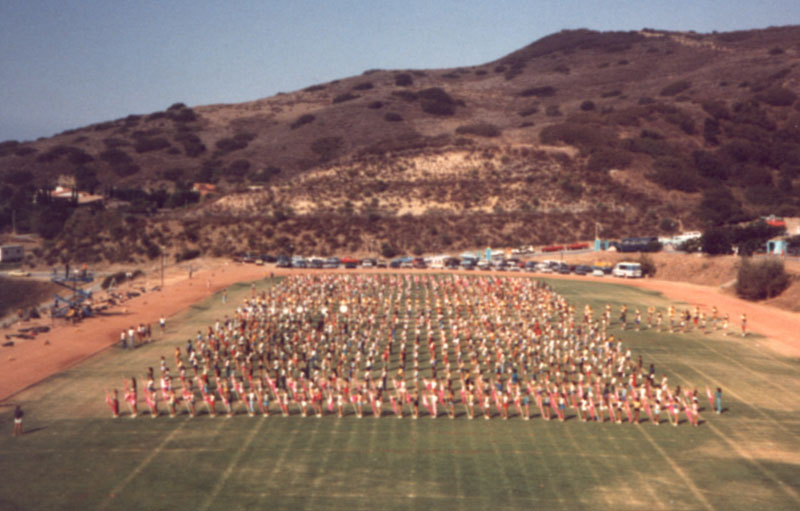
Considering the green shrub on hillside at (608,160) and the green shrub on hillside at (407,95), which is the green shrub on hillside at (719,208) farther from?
the green shrub on hillside at (407,95)

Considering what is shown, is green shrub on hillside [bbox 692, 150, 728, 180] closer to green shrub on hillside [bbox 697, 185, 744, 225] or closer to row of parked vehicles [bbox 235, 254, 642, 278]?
green shrub on hillside [bbox 697, 185, 744, 225]

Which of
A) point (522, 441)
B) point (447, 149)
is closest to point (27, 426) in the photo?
point (522, 441)

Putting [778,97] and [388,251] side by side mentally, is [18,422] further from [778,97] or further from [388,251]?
[778,97]

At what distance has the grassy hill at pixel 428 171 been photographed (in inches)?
4311

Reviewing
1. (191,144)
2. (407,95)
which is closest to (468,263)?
(191,144)

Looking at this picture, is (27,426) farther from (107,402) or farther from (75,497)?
(75,497)

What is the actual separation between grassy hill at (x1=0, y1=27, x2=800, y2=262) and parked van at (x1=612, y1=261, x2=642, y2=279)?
2634cm

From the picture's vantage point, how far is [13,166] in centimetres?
15212

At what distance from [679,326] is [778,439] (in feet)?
75.6

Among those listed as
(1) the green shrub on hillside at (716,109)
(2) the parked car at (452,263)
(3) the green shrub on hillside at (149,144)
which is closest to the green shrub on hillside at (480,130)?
(1) the green shrub on hillside at (716,109)

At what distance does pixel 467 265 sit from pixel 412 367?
47457 mm

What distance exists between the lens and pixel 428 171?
130750mm

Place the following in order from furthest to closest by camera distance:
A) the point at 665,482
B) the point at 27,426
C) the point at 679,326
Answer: the point at 679,326, the point at 27,426, the point at 665,482

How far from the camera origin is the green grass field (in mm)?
24984
